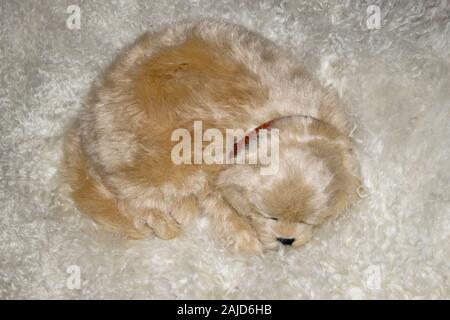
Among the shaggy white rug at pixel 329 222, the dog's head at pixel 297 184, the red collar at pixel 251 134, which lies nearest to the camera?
the dog's head at pixel 297 184

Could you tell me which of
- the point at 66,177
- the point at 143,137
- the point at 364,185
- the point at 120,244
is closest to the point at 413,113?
the point at 364,185

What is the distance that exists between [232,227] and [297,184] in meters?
0.49

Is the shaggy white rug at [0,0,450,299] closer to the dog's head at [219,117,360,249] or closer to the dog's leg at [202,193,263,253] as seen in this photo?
the dog's leg at [202,193,263,253]

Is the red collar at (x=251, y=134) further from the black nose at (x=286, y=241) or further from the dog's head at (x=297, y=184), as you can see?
the black nose at (x=286, y=241)

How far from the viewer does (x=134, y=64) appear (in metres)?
2.16

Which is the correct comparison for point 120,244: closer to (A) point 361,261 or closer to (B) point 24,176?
(B) point 24,176

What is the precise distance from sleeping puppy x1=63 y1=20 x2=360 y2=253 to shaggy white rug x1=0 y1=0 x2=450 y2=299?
0.11m

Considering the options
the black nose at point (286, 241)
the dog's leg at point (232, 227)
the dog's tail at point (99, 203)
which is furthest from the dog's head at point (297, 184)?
the dog's tail at point (99, 203)

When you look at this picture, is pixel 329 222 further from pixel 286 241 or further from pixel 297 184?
pixel 297 184

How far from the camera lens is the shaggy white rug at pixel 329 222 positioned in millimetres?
2166

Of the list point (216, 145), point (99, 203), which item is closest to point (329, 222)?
point (216, 145)

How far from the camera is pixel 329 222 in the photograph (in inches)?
86.5

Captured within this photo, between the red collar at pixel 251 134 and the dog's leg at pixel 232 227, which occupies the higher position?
the red collar at pixel 251 134

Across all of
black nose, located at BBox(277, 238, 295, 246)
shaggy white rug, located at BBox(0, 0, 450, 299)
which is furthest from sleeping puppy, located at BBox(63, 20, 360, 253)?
shaggy white rug, located at BBox(0, 0, 450, 299)
